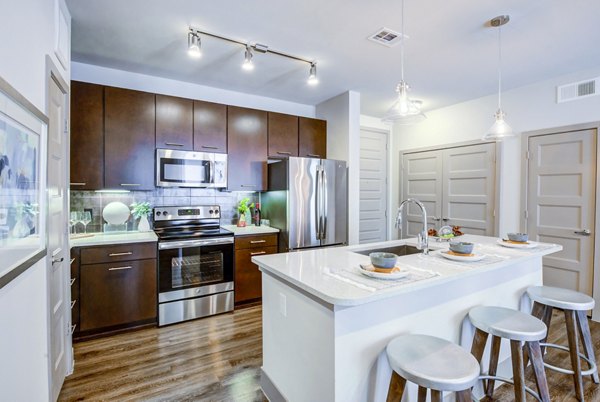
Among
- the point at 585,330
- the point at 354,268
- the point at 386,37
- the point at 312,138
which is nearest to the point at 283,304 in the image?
the point at 354,268

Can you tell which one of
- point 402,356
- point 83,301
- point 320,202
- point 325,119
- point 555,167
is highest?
point 325,119

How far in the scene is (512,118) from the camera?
3836mm

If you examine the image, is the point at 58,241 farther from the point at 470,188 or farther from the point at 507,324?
the point at 470,188

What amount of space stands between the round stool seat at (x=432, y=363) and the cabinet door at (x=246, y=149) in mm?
2730

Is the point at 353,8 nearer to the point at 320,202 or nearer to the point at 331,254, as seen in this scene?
the point at 331,254

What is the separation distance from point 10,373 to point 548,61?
4.63 meters

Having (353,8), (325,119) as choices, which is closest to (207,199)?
(325,119)

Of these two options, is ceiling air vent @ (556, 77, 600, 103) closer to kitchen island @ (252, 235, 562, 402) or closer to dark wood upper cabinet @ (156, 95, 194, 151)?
kitchen island @ (252, 235, 562, 402)

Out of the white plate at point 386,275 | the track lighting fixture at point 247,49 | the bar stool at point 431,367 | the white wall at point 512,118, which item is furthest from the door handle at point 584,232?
the track lighting fixture at point 247,49

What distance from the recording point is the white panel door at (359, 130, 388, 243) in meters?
5.12

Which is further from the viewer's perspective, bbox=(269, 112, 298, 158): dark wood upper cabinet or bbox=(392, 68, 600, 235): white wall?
bbox=(269, 112, 298, 158): dark wood upper cabinet

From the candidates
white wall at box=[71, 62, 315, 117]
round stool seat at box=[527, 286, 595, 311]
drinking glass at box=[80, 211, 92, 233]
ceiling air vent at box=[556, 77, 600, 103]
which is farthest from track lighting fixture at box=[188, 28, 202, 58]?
ceiling air vent at box=[556, 77, 600, 103]

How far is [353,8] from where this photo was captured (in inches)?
86.0

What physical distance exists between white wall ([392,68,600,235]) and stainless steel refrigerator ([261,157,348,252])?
6.49 feet
